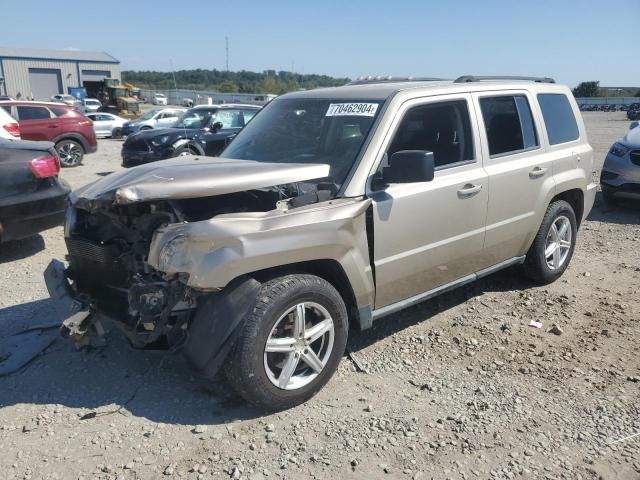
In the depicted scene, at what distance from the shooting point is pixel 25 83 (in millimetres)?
67875

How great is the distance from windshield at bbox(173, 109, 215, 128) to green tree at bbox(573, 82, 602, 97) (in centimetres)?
6691

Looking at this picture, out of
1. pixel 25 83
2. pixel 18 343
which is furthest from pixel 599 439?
pixel 25 83

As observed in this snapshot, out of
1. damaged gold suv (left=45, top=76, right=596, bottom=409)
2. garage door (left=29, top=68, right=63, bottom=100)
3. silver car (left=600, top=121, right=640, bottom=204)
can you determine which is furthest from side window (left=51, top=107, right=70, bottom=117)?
garage door (left=29, top=68, right=63, bottom=100)

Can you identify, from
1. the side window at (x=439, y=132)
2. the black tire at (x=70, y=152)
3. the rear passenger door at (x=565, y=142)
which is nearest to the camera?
the side window at (x=439, y=132)

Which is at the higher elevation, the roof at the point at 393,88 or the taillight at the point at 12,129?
the roof at the point at 393,88

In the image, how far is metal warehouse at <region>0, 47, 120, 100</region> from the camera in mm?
66562

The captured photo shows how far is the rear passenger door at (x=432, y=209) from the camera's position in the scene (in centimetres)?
369

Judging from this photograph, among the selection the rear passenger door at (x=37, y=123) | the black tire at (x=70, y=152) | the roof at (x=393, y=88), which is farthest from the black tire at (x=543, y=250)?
the rear passenger door at (x=37, y=123)

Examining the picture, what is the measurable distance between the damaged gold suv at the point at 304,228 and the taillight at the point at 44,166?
2.72m

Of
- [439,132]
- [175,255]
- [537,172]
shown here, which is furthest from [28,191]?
[537,172]

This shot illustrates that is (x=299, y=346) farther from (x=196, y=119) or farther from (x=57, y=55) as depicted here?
(x=57, y=55)

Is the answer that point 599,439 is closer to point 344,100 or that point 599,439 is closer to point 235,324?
point 235,324

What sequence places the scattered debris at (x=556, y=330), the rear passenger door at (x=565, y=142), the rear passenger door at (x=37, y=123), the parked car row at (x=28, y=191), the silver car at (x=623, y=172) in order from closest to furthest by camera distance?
1. the scattered debris at (x=556, y=330)
2. the rear passenger door at (x=565, y=142)
3. the parked car row at (x=28, y=191)
4. the silver car at (x=623, y=172)
5. the rear passenger door at (x=37, y=123)

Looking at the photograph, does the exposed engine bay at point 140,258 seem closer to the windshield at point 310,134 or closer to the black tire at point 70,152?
the windshield at point 310,134
